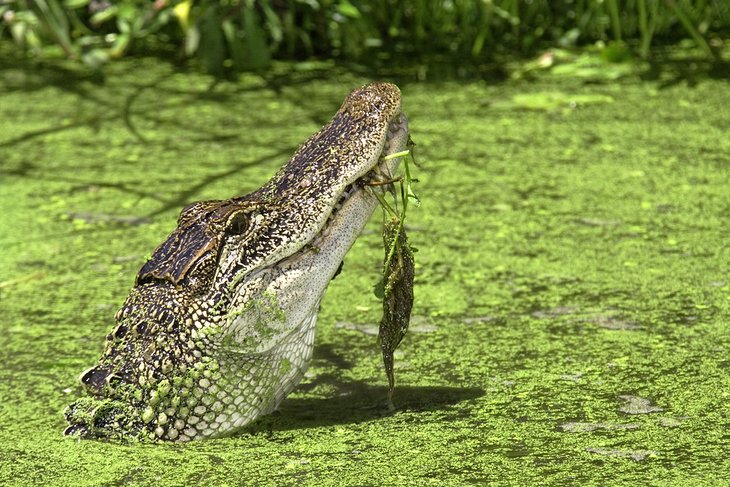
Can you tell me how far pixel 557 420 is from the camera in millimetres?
2635

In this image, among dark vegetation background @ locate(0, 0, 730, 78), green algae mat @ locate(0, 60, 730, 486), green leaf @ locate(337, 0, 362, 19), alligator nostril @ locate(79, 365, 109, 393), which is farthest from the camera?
dark vegetation background @ locate(0, 0, 730, 78)

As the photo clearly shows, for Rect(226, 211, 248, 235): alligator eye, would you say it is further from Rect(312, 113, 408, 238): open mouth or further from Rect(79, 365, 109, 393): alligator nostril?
Rect(79, 365, 109, 393): alligator nostril

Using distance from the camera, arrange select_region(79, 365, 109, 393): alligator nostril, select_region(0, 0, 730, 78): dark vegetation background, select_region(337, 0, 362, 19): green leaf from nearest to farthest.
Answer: select_region(79, 365, 109, 393): alligator nostril < select_region(337, 0, 362, 19): green leaf < select_region(0, 0, 730, 78): dark vegetation background

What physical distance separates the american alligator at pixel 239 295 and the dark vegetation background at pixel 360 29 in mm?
2701

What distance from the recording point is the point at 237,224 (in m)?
2.54

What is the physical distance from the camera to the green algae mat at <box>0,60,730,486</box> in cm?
252

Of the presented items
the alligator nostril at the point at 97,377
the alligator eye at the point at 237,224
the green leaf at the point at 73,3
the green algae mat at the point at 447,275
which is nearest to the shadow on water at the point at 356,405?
the green algae mat at the point at 447,275

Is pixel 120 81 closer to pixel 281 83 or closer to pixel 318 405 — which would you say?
pixel 281 83

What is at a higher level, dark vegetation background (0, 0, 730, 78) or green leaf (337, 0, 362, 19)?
green leaf (337, 0, 362, 19)

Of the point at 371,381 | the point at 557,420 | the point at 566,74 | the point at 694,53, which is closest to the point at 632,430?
the point at 557,420

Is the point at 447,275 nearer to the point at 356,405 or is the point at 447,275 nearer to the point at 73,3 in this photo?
the point at 356,405

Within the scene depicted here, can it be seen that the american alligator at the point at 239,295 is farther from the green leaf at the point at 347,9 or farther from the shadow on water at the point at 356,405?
the green leaf at the point at 347,9

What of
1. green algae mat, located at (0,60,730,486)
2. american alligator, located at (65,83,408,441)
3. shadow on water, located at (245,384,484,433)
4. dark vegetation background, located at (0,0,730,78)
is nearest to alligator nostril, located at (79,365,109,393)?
american alligator, located at (65,83,408,441)

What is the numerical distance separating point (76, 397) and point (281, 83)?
2682mm
